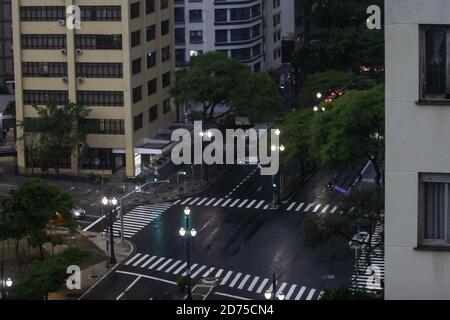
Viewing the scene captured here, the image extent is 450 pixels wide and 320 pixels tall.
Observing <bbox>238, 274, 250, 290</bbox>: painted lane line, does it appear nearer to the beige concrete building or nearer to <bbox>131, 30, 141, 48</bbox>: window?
the beige concrete building

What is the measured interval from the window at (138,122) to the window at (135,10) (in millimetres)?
8325

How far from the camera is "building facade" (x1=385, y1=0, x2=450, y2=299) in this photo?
39.5 feet

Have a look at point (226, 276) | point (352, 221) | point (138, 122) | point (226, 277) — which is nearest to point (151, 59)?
point (138, 122)

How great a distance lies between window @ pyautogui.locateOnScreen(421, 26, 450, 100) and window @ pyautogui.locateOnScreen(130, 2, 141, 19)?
72182 millimetres

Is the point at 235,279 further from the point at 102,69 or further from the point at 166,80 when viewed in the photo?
the point at 166,80

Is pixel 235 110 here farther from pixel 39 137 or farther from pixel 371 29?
pixel 371 29

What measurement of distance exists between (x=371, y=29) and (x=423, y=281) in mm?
101027

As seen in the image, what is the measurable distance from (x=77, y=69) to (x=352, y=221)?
3819 cm

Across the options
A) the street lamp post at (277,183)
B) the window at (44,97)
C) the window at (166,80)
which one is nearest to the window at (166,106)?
the window at (166,80)

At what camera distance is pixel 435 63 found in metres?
12.2

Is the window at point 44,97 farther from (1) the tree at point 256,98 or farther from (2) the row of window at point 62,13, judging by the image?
(1) the tree at point 256,98

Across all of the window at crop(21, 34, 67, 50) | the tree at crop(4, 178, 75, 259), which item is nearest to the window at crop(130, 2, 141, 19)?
the window at crop(21, 34, 67, 50)

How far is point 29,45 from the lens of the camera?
84.3 meters

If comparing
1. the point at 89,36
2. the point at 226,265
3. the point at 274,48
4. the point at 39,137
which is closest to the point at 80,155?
the point at 39,137
